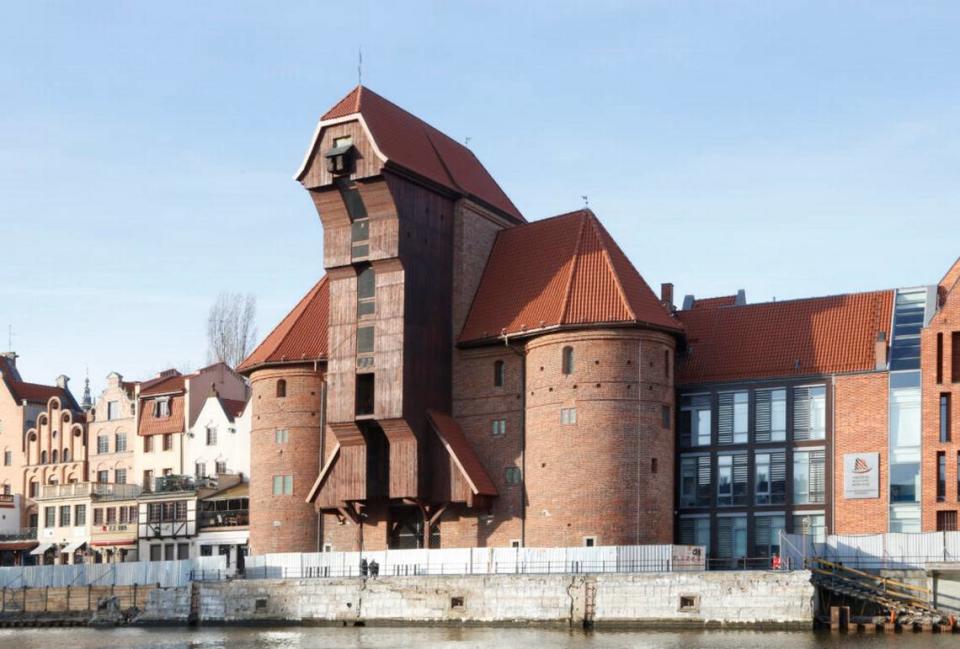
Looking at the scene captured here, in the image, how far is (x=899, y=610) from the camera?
52.2m

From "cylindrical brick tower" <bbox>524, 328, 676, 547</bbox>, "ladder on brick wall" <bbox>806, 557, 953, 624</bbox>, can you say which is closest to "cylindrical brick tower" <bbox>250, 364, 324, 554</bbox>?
"cylindrical brick tower" <bbox>524, 328, 676, 547</bbox>

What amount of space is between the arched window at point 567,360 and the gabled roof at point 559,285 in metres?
Result: 1.13

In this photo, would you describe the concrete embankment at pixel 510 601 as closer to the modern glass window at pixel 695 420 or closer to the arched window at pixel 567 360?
the arched window at pixel 567 360

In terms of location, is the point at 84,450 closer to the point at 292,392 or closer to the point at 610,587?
the point at 292,392

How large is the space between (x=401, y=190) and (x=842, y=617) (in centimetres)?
2646

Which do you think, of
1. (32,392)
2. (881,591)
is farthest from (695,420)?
(32,392)

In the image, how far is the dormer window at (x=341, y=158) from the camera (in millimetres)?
65938

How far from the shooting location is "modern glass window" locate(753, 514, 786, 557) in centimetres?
6425

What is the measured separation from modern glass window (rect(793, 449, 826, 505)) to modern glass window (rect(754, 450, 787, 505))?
523mm

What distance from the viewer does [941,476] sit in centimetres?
Answer: 6022

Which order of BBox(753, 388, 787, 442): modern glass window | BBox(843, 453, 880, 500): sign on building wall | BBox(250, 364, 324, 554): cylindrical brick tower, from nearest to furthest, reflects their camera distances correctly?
BBox(843, 453, 880, 500): sign on building wall, BBox(753, 388, 787, 442): modern glass window, BBox(250, 364, 324, 554): cylindrical brick tower

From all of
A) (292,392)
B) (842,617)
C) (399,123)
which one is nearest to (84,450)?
(292,392)

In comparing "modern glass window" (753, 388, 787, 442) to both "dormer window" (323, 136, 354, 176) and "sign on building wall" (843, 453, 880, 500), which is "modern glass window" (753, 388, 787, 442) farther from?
"dormer window" (323, 136, 354, 176)

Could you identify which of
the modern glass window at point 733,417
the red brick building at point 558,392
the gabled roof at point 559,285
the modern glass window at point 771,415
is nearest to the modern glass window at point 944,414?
the red brick building at point 558,392
